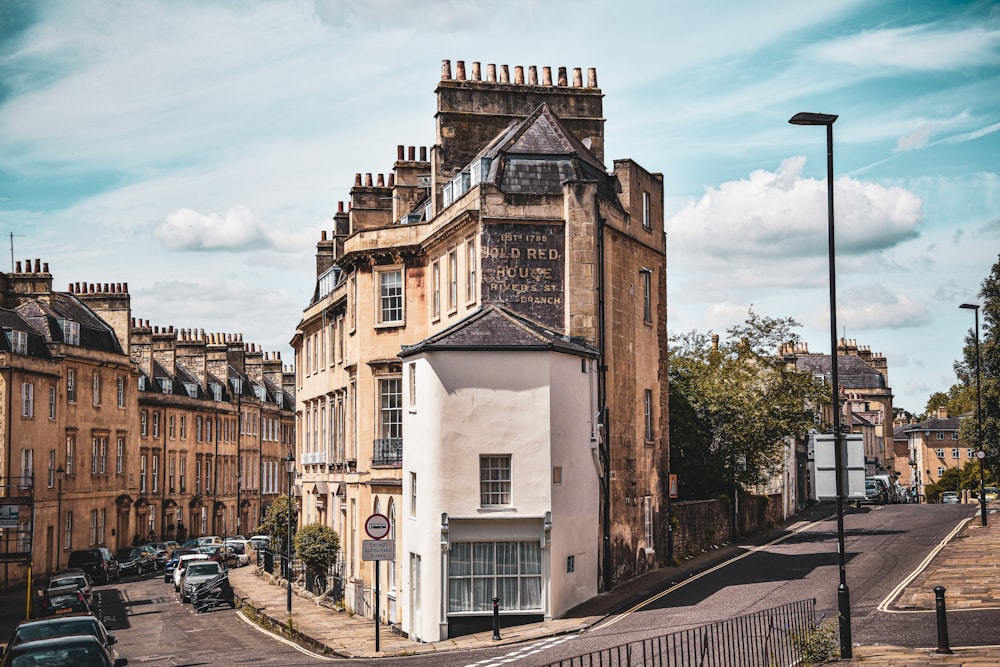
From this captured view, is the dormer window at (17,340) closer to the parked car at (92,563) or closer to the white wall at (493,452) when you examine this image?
the parked car at (92,563)

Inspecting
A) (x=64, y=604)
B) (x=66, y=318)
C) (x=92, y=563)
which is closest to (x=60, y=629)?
(x=64, y=604)

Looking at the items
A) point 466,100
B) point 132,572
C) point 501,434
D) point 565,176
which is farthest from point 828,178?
point 132,572

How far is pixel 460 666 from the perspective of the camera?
21344 mm

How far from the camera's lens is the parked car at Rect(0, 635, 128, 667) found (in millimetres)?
17719

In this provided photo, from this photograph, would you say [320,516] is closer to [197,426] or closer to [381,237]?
[381,237]

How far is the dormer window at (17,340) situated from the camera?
→ 51959 mm

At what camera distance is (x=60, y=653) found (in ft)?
58.9

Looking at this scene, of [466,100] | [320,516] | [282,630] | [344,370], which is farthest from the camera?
[320,516]

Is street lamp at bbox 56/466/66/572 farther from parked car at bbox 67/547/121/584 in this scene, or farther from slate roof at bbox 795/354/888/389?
slate roof at bbox 795/354/888/389

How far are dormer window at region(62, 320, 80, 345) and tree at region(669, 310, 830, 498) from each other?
3281 centimetres

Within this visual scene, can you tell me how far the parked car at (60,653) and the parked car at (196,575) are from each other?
23.6 metres

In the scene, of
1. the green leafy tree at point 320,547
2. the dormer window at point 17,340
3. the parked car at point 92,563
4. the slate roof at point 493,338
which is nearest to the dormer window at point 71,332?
the dormer window at point 17,340

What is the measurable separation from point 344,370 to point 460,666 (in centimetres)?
2253

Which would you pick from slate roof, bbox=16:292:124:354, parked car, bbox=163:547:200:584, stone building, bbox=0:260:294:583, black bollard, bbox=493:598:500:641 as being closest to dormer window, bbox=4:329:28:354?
stone building, bbox=0:260:294:583
